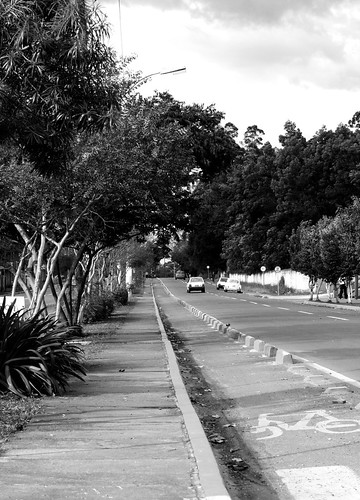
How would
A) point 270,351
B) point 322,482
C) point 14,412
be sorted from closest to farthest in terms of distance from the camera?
point 322,482
point 14,412
point 270,351

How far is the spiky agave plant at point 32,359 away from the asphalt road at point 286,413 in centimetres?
187

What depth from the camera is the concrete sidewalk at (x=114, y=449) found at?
5246 millimetres

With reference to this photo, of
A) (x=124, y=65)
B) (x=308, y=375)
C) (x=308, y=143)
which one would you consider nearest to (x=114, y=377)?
(x=308, y=375)

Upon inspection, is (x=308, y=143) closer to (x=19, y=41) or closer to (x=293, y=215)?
(x=293, y=215)

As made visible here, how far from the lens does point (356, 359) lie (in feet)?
45.2

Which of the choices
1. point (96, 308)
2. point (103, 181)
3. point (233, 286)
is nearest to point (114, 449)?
point (103, 181)

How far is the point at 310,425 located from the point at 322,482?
7.53 feet

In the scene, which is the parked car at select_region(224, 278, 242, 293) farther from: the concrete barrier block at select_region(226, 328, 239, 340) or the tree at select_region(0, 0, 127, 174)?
the tree at select_region(0, 0, 127, 174)

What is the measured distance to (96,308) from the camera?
2880 cm

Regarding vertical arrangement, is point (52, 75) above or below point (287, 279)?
above

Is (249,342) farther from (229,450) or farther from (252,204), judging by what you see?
(252,204)

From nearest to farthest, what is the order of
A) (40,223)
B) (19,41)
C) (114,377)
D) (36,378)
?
1. (19,41)
2. (36,378)
3. (114,377)
4. (40,223)

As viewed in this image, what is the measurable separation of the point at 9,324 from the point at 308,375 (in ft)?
15.8

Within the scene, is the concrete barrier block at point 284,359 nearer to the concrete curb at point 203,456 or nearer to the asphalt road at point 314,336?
the asphalt road at point 314,336
